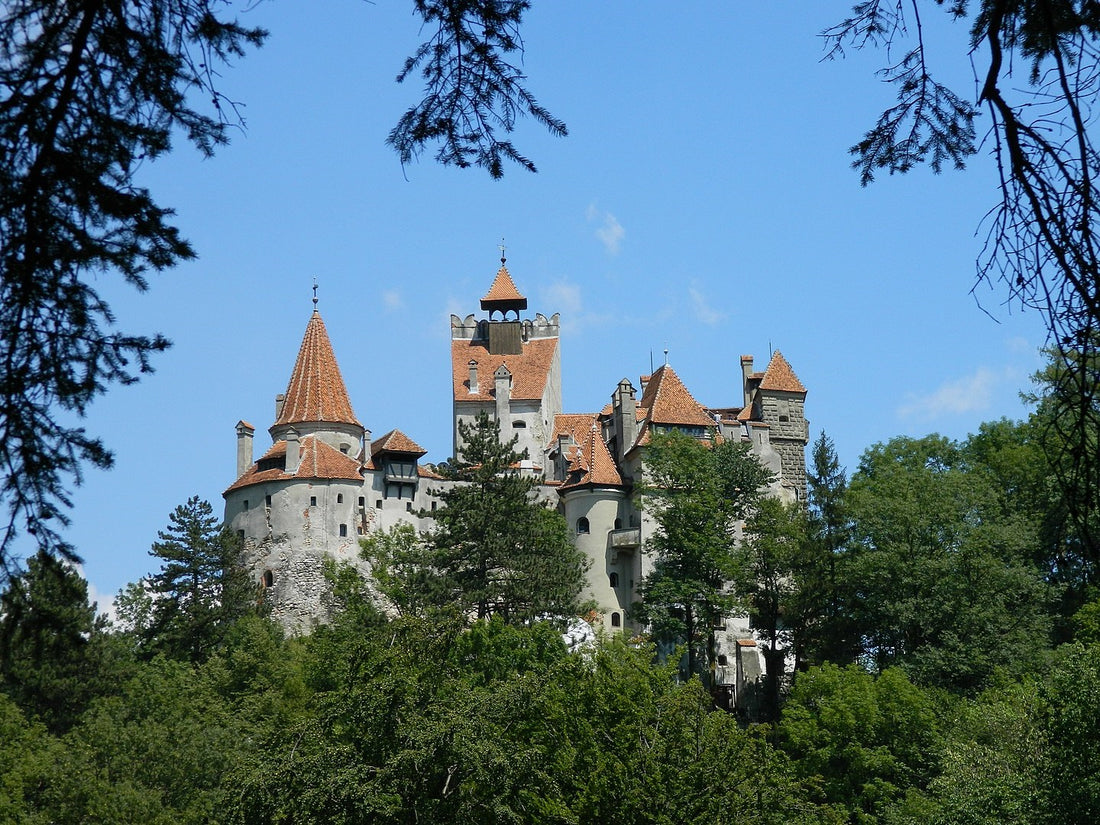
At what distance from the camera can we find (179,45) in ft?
22.8

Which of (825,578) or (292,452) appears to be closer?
(825,578)

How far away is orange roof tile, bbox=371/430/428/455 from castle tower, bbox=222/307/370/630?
0.97m

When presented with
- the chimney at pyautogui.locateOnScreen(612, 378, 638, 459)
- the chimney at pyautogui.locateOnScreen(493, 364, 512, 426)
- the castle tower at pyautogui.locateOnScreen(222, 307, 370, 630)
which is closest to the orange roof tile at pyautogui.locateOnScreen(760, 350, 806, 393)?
the chimney at pyautogui.locateOnScreen(612, 378, 638, 459)

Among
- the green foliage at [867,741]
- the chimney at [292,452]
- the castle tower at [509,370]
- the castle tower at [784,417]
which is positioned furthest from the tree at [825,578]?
the chimney at [292,452]

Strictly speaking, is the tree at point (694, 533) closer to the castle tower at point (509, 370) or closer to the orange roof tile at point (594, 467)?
the orange roof tile at point (594, 467)

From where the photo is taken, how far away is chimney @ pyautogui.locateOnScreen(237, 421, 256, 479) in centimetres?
6594

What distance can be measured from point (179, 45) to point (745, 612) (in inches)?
1784

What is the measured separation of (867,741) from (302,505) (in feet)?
89.7

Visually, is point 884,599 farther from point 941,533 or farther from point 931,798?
point 931,798

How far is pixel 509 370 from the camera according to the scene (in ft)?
225

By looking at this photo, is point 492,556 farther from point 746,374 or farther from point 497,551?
point 746,374

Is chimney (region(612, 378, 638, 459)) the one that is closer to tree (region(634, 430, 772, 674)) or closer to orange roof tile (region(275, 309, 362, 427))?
tree (region(634, 430, 772, 674))

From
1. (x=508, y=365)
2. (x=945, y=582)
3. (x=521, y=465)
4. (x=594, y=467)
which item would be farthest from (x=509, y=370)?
(x=945, y=582)

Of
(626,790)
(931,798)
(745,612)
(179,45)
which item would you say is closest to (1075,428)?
(179,45)
